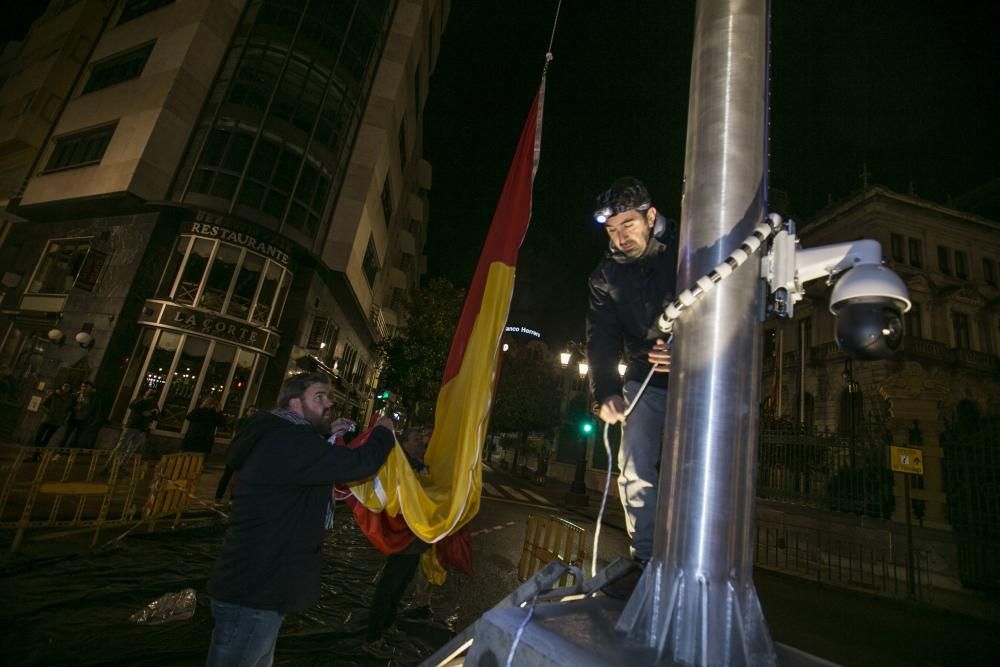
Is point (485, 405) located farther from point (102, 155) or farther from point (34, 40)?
point (34, 40)

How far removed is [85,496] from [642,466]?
7.89m

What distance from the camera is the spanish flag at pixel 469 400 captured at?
292 centimetres

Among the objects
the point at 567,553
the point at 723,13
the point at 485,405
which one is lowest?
the point at 567,553

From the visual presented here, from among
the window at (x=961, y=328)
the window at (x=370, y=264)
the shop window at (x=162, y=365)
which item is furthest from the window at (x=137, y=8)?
the window at (x=961, y=328)

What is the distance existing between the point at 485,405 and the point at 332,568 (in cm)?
486

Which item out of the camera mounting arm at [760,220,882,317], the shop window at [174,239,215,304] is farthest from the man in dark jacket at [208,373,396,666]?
the shop window at [174,239,215,304]

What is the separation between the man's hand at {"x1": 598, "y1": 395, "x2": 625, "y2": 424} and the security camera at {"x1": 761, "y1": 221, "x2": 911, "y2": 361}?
84 centimetres

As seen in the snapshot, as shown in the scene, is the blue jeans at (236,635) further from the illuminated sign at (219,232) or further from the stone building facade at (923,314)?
the stone building facade at (923,314)

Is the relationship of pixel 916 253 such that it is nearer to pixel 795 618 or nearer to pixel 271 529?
pixel 795 618

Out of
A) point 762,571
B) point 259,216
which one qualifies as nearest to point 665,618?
point 762,571

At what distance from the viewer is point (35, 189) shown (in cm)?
1925

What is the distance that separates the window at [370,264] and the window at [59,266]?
10896mm

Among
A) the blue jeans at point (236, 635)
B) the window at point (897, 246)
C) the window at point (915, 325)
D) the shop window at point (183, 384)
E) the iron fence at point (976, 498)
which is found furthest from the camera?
the window at point (897, 246)

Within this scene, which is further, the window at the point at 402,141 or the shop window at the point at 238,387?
the window at the point at 402,141
